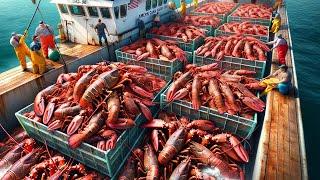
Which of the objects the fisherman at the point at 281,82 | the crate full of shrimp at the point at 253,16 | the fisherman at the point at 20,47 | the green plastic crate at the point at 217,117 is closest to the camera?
the green plastic crate at the point at 217,117

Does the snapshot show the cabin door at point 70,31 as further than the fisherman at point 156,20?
No

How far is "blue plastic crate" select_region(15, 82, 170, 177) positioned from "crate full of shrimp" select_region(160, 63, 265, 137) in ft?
4.54

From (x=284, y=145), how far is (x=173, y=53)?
6302 mm

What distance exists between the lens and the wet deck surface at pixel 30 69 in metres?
8.84

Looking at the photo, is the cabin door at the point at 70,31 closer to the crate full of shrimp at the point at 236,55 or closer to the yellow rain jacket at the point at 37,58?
the yellow rain jacket at the point at 37,58

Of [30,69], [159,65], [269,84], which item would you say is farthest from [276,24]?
[30,69]

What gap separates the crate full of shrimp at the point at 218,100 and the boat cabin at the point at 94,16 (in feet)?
15.4

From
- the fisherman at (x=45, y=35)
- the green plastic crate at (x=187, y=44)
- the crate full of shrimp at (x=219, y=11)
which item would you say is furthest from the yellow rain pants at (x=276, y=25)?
the fisherman at (x=45, y=35)

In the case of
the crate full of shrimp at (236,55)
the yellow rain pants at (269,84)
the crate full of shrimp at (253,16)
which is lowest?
the yellow rain pants at (269,84)

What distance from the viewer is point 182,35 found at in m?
12.8

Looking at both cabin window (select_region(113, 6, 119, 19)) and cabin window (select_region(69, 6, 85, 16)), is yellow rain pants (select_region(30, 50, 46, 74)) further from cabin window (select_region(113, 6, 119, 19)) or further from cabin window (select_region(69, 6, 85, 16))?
cabin window (select_region(113, 6, 119, 19))

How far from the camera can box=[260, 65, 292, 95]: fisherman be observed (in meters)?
8.12

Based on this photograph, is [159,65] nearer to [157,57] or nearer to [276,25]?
[157,57]

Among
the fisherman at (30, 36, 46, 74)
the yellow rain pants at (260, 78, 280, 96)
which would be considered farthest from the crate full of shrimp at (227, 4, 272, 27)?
the fisherman at (30, 36, 46, 74)
